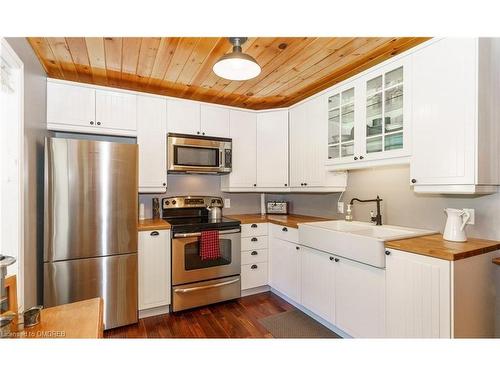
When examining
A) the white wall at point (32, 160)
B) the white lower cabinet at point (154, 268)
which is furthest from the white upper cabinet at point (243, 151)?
the white wall at point (32, 160)

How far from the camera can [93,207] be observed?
2.01 meters

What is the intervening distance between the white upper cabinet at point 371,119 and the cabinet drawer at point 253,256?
49.7 inches

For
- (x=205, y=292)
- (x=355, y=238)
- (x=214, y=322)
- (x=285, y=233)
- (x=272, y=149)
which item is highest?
(x=272, y=149)

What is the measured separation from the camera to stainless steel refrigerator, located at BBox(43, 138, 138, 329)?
190 centimetres

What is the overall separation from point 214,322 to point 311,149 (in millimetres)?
2041

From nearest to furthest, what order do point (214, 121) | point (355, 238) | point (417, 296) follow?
point (417, 296), point (355, 238), point (214, 121)

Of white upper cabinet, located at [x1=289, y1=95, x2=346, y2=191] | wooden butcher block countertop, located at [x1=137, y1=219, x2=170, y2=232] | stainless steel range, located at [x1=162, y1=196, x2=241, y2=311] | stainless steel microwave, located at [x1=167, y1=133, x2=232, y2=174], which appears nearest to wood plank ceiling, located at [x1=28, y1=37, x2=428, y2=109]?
white upper cabinet, located at [x1=289, y1=95, x2=346, y2=191]

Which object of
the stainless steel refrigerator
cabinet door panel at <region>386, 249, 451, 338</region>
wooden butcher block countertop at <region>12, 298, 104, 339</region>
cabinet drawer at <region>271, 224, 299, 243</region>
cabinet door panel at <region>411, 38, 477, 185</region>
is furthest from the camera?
cabinet drawer at <region>271, 224, 299, 243</region>

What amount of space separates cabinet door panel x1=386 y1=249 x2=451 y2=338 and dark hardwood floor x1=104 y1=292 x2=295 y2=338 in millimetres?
1025

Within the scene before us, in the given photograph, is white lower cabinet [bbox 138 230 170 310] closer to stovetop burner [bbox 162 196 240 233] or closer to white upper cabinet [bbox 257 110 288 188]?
stovetop burner [bbox 162 196 240 233]

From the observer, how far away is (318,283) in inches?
85.7

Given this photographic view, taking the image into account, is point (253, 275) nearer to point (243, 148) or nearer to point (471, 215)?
point (243, 148)

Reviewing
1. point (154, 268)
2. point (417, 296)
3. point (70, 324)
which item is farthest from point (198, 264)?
point (417, 296)

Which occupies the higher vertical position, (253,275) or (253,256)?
(253,256)
